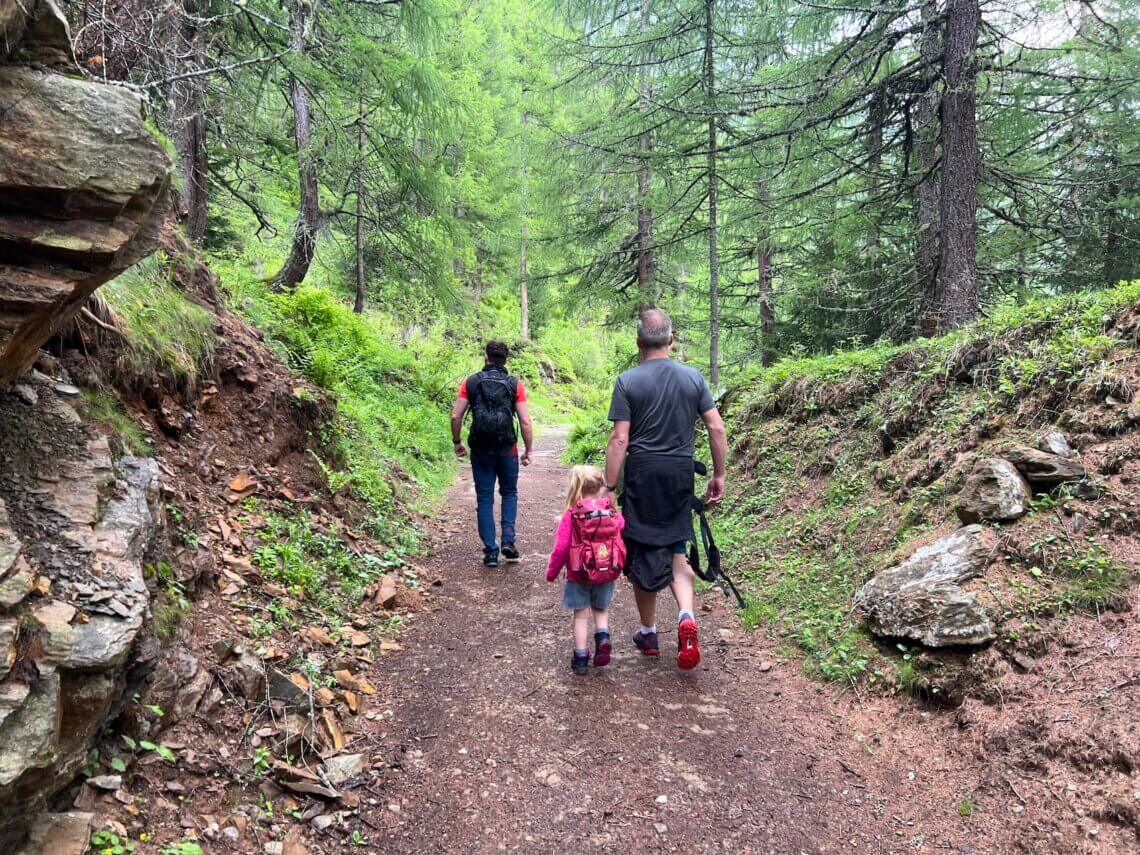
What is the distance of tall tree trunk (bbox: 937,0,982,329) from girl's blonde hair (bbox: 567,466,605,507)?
5.52 metres

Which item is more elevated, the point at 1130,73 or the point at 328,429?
the point at 1130,73

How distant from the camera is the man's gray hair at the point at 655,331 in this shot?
4.26 m

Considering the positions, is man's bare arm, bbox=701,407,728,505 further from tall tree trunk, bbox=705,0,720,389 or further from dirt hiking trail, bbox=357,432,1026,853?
tall tree trunk, bbox=705,0,720,389

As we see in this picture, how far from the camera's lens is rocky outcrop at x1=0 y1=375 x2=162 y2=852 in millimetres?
1902

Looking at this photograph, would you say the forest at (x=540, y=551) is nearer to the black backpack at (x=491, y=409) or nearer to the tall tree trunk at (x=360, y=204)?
the black backpack at (x=491, y=409)

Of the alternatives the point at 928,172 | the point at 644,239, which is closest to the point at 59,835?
the point at 928,172

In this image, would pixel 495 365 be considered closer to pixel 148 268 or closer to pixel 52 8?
pixel 148 268

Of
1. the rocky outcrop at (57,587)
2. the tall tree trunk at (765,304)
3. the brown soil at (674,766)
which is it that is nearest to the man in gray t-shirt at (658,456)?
the brown soil at (674,766)

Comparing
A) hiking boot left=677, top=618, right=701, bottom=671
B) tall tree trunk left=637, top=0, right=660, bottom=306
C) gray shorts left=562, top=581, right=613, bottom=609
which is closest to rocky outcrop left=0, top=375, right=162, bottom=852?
gray shorts left=562, top=581, right=613, bottom=609

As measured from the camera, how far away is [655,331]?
4.27 m

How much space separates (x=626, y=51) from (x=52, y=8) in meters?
12.1

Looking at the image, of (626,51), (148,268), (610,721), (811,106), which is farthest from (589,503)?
(626,51)

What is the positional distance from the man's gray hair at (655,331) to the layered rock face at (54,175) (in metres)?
2.89

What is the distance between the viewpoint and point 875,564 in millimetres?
4562
